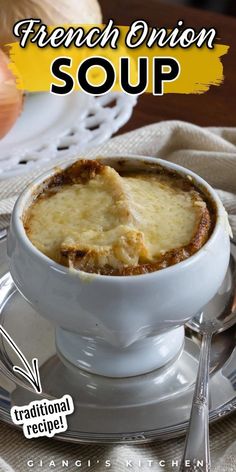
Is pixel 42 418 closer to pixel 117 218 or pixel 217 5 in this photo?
pixel 117 218

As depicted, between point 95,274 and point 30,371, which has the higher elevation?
point 95,274

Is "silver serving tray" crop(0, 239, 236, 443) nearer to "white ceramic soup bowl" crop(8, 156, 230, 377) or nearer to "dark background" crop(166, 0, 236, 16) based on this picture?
"white ceramic soup bowl" crop(8, 156, 230, 377)

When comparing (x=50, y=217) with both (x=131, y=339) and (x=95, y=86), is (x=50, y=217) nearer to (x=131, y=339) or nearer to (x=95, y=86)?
(x=131, y=339)

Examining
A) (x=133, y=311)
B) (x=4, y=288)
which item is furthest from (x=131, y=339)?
(x=4, y=288)

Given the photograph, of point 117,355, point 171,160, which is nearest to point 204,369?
point 117,355

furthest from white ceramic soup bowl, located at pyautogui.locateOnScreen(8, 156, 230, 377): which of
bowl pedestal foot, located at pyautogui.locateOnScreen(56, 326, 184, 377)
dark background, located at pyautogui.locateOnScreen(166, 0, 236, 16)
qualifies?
dark background, located at pyautogui.locateOnScreen(166, 0, 236, 16)

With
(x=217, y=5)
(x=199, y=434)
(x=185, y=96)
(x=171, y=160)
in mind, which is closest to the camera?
(x=199, y=434)

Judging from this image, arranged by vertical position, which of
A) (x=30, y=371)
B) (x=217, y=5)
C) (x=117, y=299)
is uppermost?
(x=117, y=299)

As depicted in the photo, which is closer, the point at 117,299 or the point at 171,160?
the point at 117,299
